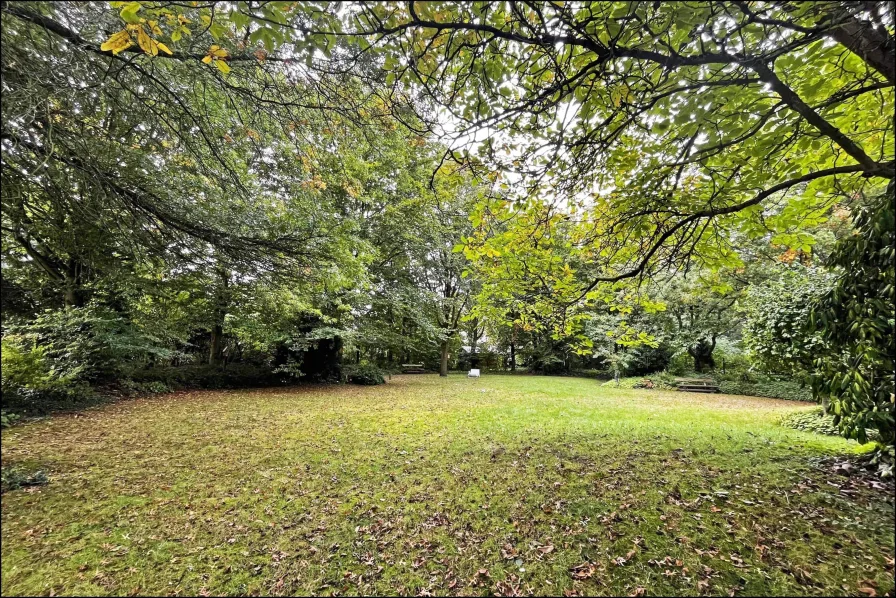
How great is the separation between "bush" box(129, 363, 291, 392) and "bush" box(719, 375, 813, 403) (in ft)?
59.6

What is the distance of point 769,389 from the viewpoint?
13664 mm

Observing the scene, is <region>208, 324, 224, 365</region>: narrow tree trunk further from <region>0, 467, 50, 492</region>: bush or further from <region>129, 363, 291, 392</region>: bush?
<region>0, 467, 50, 492</region>: bush

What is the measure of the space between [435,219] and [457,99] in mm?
9121

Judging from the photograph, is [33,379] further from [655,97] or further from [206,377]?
[206,377]

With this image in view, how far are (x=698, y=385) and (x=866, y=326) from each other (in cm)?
Result: 1568

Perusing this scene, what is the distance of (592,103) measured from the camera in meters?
3.17

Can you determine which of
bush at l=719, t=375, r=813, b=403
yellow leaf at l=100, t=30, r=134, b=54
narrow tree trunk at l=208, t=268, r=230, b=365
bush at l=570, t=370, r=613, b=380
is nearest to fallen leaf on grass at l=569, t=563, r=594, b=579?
yellow leaf at l=100, t=30, r=134, b=54

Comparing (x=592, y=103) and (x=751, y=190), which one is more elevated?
(x=592, y=103)

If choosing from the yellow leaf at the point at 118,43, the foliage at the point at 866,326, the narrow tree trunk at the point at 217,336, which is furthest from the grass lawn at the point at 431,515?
the narrow tree trunk at the point at 217,336

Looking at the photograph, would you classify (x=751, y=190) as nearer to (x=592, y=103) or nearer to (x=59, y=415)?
(x=592, y=103)

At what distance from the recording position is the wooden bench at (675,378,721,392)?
1495 cm

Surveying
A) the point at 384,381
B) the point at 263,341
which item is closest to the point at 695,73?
the point at 263,341

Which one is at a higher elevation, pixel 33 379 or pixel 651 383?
pixel 33 379

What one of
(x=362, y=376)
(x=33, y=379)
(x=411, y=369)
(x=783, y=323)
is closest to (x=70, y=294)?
(x=33, y=379)
